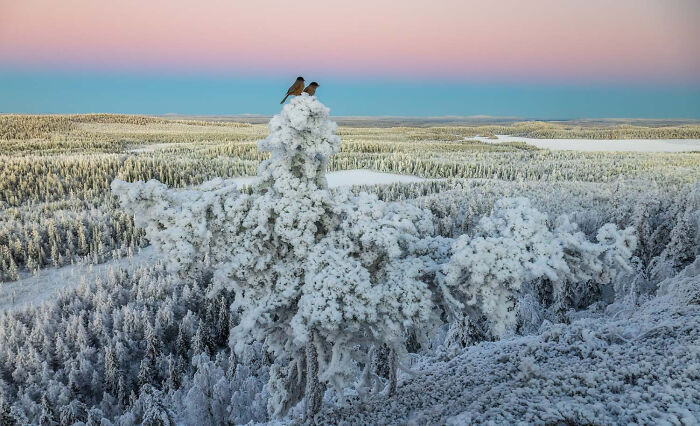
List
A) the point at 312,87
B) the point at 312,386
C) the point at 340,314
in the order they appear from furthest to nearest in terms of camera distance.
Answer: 1. the point at 312,87
2. the point at 312,386
3. the point at 340,314

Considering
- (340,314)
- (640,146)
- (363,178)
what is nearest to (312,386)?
(340,314)

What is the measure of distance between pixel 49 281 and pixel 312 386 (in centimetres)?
1353

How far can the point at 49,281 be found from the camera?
14609 millimetres

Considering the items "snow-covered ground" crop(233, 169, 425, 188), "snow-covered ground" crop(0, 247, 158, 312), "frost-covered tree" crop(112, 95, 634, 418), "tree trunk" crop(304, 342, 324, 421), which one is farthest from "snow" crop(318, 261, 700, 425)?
"snow-covered ground" crop(233, 169, 425, 188)

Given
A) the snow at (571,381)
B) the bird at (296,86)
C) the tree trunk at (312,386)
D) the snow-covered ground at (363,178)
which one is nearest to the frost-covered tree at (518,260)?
the snow at (571,381)

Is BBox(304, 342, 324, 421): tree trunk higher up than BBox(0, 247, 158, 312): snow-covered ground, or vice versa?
BBox(304, 342, 324, 421): tree trunk

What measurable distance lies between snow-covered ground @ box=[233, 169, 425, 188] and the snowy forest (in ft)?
51.3

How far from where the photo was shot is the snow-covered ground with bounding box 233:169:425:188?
29.3 meters

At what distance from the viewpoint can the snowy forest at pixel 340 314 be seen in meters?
4.98

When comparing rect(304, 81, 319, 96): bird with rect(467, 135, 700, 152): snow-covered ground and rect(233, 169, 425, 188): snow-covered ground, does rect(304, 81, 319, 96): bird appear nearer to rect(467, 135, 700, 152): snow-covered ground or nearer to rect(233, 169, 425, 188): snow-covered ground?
rect(233, 169, 425, 188): snow-covered ground

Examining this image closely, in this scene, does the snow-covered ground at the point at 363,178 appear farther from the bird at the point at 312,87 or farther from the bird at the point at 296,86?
the bird at the point at 312,87

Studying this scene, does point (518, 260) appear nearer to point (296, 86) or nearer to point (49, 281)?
point (296, 86)

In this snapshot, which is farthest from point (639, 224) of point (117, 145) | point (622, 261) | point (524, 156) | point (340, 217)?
point (117, 145)

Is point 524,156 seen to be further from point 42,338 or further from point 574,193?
point 42,338
